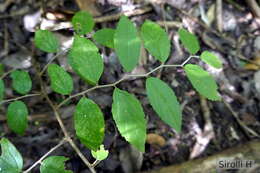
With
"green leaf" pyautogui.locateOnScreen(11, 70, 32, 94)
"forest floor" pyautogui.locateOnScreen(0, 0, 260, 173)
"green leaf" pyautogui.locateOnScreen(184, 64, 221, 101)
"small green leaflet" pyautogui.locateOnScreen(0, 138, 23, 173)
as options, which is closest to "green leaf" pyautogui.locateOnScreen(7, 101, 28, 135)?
"green leaf" pyautogui.locateOnScreen(11, 70, 32, 94)

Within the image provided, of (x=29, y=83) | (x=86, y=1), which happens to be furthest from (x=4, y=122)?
(x=86, y=1)

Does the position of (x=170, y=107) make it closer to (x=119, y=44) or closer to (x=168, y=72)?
(x=119, y=44)


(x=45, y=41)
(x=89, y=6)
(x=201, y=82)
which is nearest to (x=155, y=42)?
(x=201, y=82)

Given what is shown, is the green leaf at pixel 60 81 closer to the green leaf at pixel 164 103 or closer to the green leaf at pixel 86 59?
the green leaf at pixel 86 59

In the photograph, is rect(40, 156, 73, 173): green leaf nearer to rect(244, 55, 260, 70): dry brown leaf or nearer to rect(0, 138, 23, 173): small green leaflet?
rect(0, 138, 23, 173): small green leaflet

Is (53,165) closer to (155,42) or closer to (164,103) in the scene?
(164,103)

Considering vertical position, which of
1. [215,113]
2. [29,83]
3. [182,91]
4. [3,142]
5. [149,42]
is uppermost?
[149,42]
